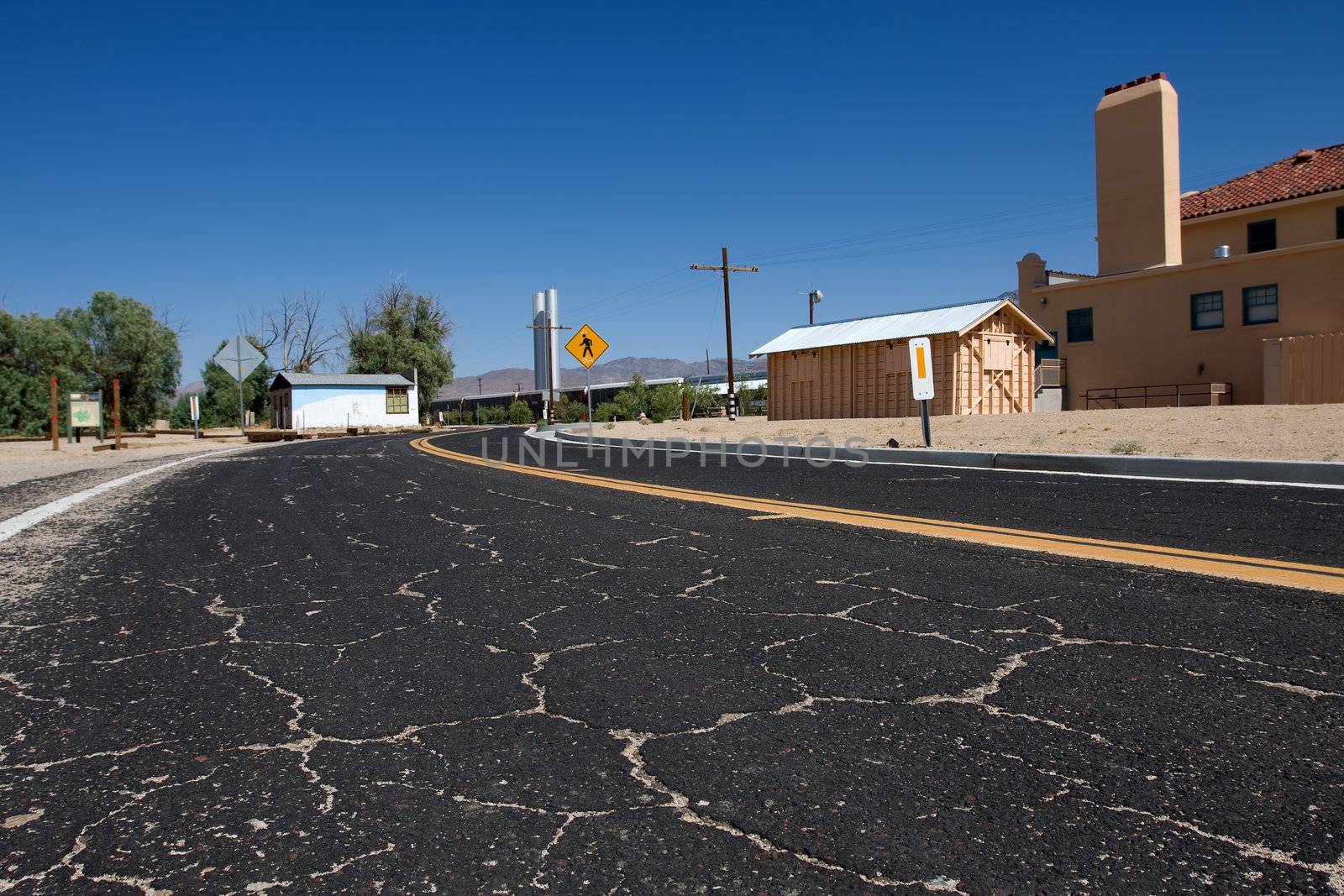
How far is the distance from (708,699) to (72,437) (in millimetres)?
41337

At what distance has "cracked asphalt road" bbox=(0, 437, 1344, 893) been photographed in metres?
2.12

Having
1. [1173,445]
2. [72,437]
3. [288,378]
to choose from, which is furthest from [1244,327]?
[288,378]

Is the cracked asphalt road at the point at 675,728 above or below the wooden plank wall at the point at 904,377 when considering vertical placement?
below

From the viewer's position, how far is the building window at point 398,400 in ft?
200

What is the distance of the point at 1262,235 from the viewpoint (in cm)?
3222

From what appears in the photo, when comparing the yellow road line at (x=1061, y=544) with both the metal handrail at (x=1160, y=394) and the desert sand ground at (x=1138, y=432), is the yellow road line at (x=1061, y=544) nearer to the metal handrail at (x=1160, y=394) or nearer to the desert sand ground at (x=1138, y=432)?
the desert sand ground at (x=1138, y=432)

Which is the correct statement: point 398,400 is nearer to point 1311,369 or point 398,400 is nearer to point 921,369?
point 921,369

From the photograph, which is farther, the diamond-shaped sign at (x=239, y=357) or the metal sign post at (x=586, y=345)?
the diamond-shaped sign at (x=239, y=357)

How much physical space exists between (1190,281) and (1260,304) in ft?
7.30

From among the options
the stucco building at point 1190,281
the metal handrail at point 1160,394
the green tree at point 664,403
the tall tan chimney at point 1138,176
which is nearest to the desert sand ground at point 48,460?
the green tree at point 664,403

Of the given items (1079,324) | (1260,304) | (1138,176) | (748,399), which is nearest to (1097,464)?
(1260,304)

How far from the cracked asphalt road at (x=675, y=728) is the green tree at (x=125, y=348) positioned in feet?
166

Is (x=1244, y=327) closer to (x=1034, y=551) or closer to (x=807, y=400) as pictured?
(x=807, y=400)

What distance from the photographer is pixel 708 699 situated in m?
3.17
